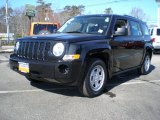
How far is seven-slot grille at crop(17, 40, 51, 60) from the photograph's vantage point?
5.64 metres

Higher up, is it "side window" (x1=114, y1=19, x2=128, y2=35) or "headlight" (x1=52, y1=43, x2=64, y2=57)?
"side window" (x1=114, y1=19, x2=128, y2=35)

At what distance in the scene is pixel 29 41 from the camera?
6059 mm

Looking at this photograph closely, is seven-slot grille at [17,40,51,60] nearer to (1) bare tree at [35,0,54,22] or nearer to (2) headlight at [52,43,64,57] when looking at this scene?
(2) headlight at [52,43,64,57]

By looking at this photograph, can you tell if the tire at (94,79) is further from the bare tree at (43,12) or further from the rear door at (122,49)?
the bare tree at (43,12)

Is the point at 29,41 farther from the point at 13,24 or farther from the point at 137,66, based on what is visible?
the point at 13,24

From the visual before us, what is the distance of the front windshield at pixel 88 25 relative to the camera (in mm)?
6781

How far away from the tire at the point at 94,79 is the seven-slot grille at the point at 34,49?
94 centimetres

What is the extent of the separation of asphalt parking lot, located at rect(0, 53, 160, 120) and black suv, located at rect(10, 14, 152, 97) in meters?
0.40

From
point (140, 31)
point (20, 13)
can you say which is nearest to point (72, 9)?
point (20, 13)

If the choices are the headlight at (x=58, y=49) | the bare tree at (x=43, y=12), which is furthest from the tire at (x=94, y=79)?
the bare tree at (x=43, y=12)

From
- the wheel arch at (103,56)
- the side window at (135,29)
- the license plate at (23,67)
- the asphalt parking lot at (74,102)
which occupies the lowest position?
the asphalt parking lot at (74,102)

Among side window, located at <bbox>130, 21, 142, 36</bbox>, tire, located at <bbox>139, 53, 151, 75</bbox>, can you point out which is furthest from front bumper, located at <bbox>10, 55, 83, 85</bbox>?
tire, located at <bbox>139, 53, 151, 75</bbox>

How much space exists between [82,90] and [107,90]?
105 cm

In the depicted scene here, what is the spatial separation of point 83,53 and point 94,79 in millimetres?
857
